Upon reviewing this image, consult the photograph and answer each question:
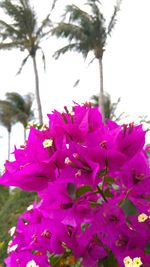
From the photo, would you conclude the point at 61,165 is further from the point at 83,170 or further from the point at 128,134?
the point at 128,134

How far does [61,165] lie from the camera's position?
1.17 m

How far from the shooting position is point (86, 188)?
1.15 meters

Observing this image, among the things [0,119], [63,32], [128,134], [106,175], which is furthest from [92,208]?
[0,119]

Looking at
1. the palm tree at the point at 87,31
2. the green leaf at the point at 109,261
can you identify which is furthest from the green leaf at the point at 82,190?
the palm tree at the point at 87,31

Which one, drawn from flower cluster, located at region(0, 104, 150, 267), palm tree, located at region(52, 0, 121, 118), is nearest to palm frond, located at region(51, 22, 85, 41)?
palm tree, located at region(52, 0, 121, 118)

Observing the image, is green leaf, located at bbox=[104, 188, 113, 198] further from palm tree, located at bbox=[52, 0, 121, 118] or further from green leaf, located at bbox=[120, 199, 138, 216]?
palm tree, located at bbox=[52, 0, 121, 118]

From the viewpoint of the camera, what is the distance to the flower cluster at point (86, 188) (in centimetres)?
114

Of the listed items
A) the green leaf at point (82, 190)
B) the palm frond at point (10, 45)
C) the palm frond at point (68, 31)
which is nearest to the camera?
the green leaf at point (82, 190)

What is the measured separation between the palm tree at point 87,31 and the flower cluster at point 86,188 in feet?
68.4

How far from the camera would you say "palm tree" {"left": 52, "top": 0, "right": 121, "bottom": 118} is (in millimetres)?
22453

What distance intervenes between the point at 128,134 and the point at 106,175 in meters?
0.12

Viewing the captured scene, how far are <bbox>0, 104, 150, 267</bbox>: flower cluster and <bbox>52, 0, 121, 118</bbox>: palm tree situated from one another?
821 inches

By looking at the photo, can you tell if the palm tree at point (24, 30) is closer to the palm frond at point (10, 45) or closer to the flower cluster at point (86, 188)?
the palm frond at point (10, 45)

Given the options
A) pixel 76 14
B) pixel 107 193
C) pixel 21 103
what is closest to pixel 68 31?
pixel 76 14
